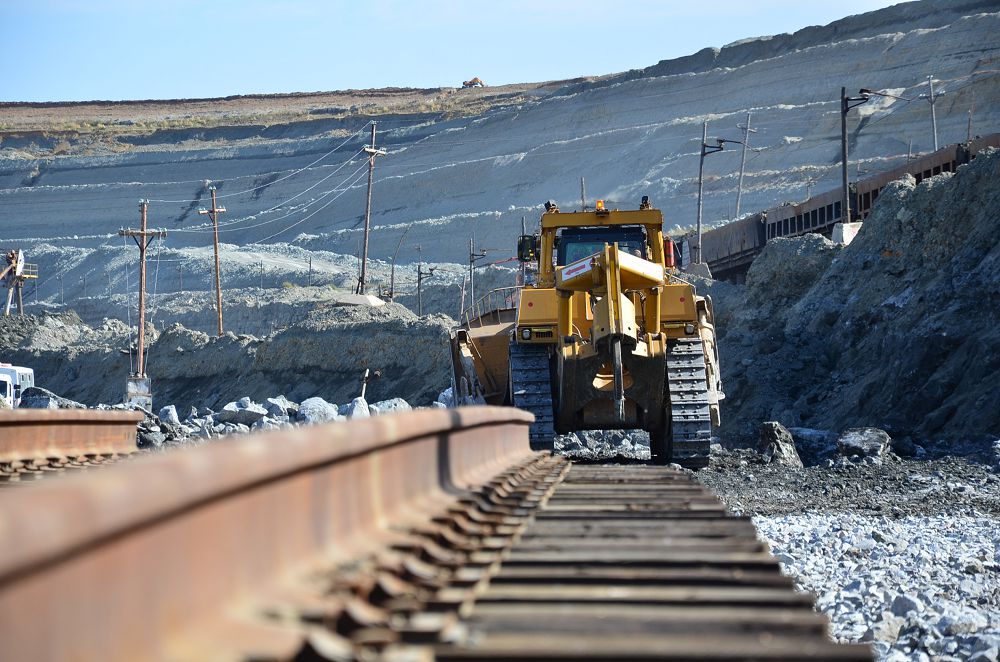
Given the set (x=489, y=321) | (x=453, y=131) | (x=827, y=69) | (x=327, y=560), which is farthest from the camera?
(x=453, y=131)

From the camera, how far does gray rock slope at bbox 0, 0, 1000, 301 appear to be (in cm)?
9312

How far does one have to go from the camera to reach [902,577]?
7.55m

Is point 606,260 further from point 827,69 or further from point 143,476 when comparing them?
point 827,69

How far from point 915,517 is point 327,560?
788 cm

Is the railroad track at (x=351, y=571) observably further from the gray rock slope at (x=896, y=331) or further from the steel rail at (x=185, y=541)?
the gray rock slope at (x=896, y=331)

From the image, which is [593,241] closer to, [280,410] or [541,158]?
[280,410]

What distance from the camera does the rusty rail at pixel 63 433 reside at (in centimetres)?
927

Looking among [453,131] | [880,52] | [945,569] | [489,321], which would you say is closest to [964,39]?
[880,52]

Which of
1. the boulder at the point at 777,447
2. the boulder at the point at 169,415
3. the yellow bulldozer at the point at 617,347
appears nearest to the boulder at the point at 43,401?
the boulder at the point at 169,415

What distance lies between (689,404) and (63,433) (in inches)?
262

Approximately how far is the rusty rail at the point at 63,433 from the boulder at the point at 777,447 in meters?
8.11

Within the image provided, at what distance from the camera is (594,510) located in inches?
224

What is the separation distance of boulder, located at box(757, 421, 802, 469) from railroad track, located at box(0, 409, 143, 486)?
818 centimetres

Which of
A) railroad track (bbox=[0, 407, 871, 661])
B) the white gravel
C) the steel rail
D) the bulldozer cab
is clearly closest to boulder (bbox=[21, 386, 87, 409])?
the bulldozer cab
